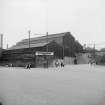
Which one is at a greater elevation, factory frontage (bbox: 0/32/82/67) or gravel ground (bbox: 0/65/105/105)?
factory frontage (bbox: 0/32/82/67)

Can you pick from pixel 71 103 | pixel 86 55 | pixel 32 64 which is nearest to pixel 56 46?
pixel 32 64

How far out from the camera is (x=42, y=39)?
43.0 meters

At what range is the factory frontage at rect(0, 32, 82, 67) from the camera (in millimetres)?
26391

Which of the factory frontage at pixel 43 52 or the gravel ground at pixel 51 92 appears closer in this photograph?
the gravel ground at pixel 51 92

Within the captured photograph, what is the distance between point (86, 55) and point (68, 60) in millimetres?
7386

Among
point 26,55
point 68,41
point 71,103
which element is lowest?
point 71,103

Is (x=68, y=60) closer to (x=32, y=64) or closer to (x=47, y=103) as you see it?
→ (x=32, y=64)

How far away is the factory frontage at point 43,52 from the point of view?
26.4 m

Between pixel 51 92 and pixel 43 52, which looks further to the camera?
pixel 43 52

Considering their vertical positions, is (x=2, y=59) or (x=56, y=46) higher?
(x=56, y=46)

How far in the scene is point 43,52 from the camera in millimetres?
25344

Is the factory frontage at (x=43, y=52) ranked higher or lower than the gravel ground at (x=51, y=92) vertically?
higher

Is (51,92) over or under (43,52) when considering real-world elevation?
under

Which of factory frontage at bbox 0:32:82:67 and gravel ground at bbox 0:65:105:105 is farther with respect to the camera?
factory frontage at bbox 0:32:82:67
